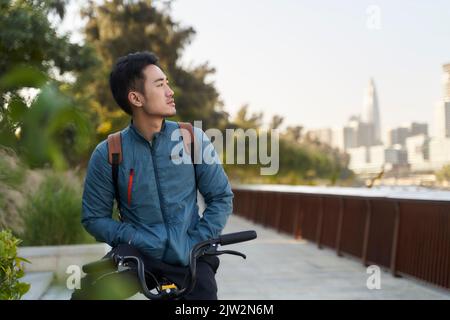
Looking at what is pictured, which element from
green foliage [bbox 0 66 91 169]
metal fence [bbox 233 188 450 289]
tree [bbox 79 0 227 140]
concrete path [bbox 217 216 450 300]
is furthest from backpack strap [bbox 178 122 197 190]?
tree [bbox 79 0 227 140]

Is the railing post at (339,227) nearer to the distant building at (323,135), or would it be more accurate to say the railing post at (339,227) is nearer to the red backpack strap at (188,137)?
the red backpack strap at (188,137)

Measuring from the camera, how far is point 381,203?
9.33 metres

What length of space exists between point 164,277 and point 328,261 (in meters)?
8.51

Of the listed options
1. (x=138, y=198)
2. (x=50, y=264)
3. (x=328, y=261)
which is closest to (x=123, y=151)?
(x=138, y=198)

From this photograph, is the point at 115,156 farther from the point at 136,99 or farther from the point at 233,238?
the point at 233,238

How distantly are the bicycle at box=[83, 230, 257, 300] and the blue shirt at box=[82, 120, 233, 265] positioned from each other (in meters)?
0.07

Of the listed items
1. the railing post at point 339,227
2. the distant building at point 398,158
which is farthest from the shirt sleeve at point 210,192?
the distant building at point 398,158

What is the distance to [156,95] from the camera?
2.21 m

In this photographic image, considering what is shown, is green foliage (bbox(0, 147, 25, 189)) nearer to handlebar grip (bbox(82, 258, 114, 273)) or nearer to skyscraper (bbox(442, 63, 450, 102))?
handlebar grip (bbox(82, 258, 114, 273))

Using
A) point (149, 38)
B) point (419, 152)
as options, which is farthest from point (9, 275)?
point (149, 38)

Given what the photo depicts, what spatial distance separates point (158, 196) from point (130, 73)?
0.43m

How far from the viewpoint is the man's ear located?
88.0 inches
